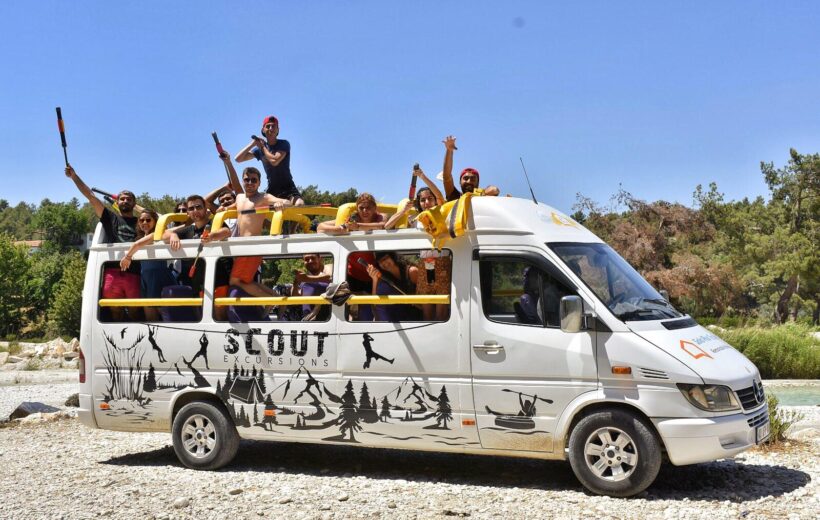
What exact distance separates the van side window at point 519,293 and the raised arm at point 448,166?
1.34 meters

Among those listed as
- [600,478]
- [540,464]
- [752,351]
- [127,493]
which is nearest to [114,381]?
[127,493]

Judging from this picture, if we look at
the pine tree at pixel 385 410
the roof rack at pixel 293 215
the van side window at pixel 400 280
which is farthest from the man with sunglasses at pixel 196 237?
the pine tree at pixel 385 410

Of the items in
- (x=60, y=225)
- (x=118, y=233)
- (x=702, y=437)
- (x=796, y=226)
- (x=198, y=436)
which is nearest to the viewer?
(x=702, y=437)

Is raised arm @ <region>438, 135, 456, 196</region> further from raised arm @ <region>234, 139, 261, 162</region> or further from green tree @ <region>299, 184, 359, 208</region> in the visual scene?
green tree @ <region>299, 184, 359, 208</region>

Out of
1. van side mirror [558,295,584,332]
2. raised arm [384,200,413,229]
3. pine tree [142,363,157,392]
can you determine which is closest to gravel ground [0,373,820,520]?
pine tree [142,363,157,392]

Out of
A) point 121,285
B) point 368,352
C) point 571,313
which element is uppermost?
point 121,285

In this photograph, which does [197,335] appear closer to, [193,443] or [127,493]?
[193,443]

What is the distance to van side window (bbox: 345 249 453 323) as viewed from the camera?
26.3ft

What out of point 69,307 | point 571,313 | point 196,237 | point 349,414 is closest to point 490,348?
point 571,313

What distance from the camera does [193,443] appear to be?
9.16m

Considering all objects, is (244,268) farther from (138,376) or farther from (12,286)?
(12,286)

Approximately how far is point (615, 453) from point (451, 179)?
339cm

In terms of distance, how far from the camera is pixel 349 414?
8312 mm

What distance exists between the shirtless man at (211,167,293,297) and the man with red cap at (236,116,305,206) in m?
0.83
